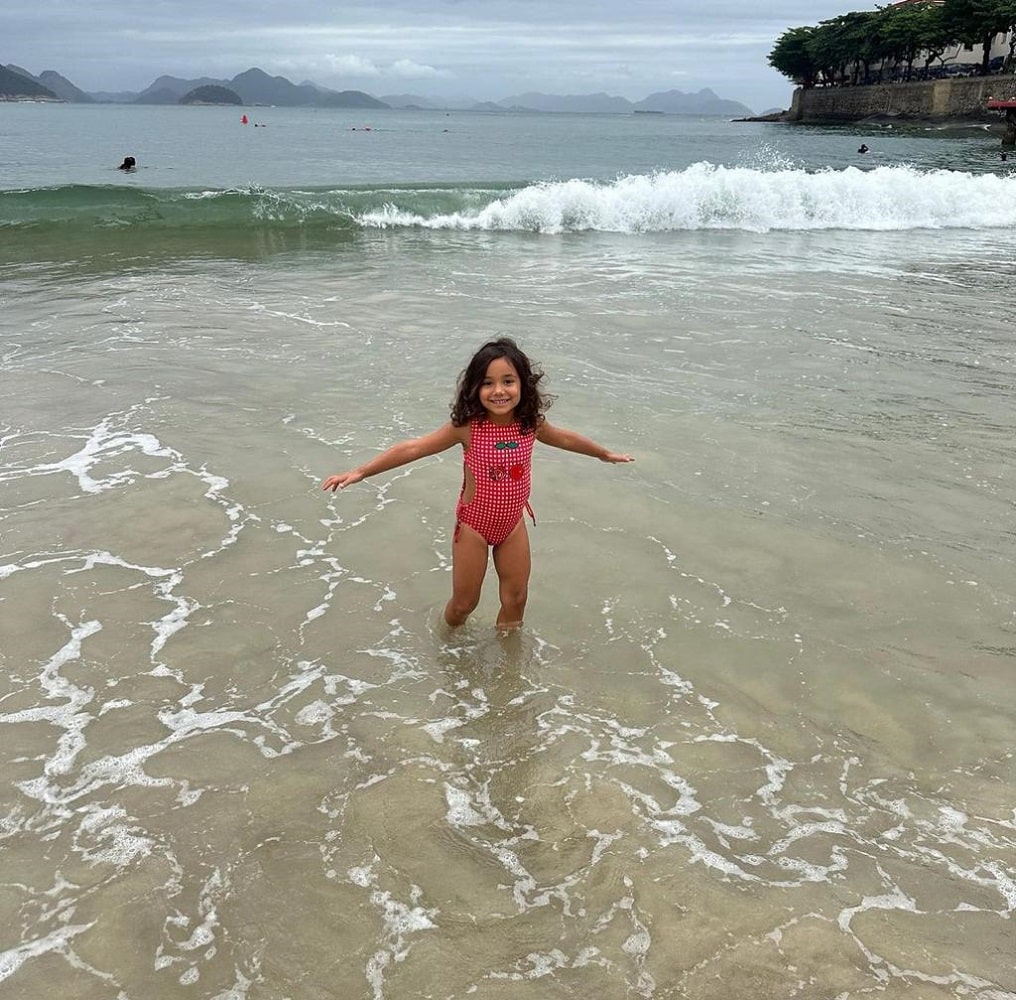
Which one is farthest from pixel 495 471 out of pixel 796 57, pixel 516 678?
pixel 796 57

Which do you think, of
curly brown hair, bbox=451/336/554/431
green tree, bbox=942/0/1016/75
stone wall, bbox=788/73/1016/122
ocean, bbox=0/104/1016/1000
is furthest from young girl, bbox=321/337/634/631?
green tree, bbox=942/0/1016/75

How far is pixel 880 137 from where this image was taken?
72.5 metres

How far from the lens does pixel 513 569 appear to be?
4.12 meters

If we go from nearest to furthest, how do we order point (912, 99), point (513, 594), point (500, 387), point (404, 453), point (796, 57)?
point (500, 387) < point (404, 453) < point (513, 594) < point (912, 99) < point (796, 57)

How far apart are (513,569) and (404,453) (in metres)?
0.78

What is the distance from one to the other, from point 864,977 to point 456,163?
4517 cm

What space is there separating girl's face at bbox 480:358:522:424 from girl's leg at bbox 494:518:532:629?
0.62 meters

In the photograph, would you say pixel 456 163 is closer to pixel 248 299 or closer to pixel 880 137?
pixel 248 299

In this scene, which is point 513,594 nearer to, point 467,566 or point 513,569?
point 513,569

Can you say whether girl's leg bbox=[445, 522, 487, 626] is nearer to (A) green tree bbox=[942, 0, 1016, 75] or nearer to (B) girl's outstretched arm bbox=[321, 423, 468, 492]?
(B) girl's outstretched arm bbox=[321, 423, 468, 492]

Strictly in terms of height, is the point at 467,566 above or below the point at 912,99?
below

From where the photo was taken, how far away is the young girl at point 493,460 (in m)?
3.84

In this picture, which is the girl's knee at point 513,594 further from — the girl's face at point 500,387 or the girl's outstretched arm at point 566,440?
the girl's face at point 500,387

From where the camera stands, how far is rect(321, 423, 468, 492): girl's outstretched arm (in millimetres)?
3865
